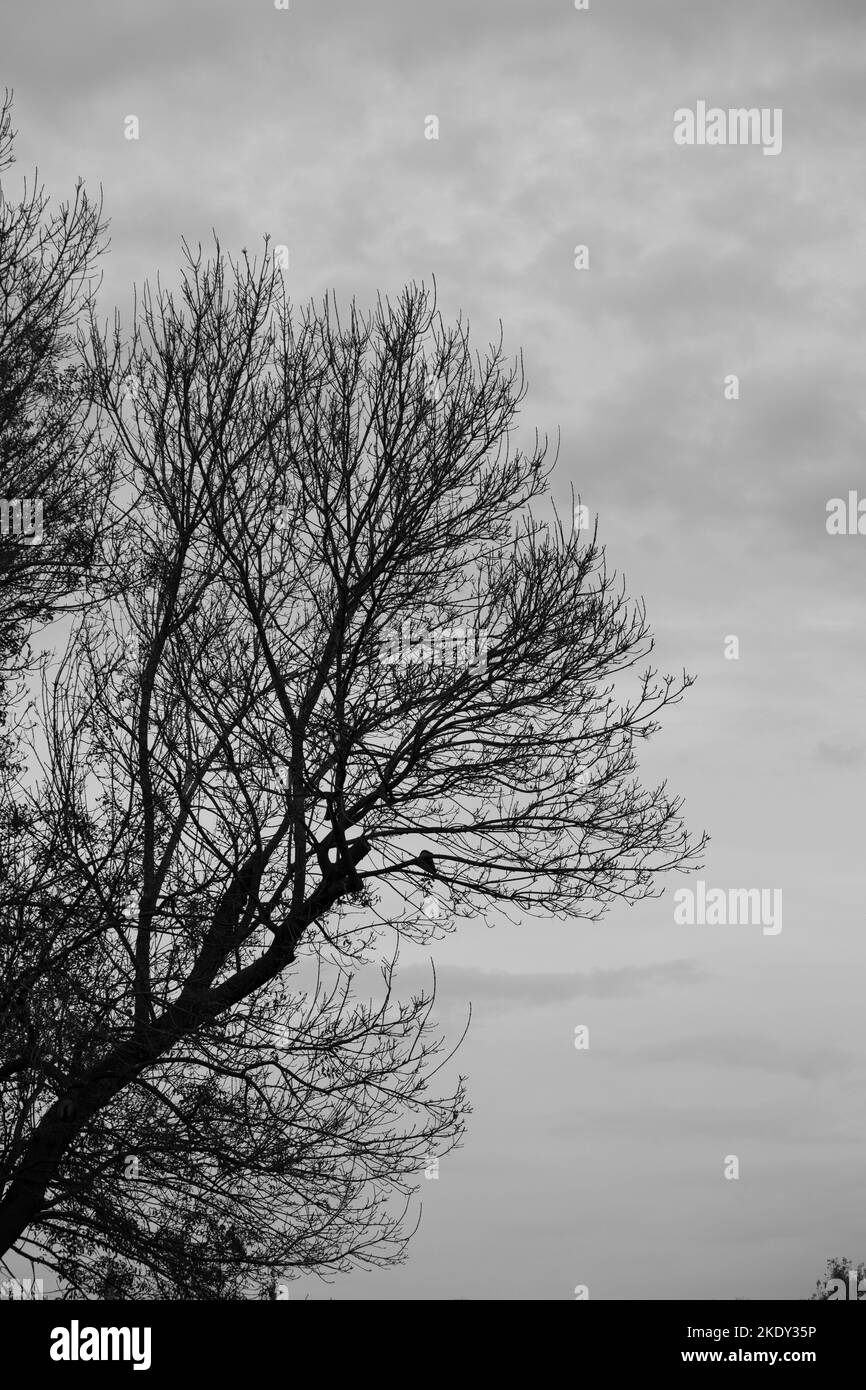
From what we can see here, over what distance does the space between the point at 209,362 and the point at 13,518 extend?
119 inches

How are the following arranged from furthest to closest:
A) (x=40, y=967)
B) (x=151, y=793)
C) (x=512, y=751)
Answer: (x=512, y=751)
(x=151, y=793)
(x=40, y=967)

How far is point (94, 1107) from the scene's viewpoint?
1099cm
